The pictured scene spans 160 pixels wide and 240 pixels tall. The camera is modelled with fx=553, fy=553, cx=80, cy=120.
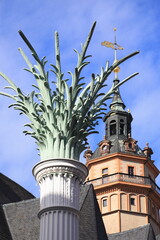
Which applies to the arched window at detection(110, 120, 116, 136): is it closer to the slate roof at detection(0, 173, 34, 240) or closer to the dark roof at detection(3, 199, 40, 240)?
the slate roof at detection(0, 173, 34, 240)

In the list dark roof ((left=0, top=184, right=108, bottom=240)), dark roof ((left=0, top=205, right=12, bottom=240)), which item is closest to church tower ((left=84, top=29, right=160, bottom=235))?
dark roof ((left=0, top=184, right=108, bottom=240))

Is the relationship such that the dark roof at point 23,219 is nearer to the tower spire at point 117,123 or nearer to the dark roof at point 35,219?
the dark roof at point 35,219

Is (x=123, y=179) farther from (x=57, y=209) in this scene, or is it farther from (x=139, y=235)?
(x=57, y=209)

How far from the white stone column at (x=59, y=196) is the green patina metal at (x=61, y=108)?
24 centimetres

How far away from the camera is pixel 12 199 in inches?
1027

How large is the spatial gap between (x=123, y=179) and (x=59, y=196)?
43.5 metres

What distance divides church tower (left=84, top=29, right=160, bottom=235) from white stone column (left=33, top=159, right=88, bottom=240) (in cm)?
4105

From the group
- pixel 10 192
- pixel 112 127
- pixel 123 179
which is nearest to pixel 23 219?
pixel 10 192

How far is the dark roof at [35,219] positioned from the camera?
21172 millimetres

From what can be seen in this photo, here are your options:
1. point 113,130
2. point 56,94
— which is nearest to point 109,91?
point 56,94

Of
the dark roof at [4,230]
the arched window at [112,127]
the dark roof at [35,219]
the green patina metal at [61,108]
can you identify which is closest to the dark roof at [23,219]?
the dark roof at [35,219]

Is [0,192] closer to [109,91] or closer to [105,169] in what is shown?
[109,91]

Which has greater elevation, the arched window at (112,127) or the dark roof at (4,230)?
the arched window at (112,127)

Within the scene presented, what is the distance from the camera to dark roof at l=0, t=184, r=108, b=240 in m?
21.2
